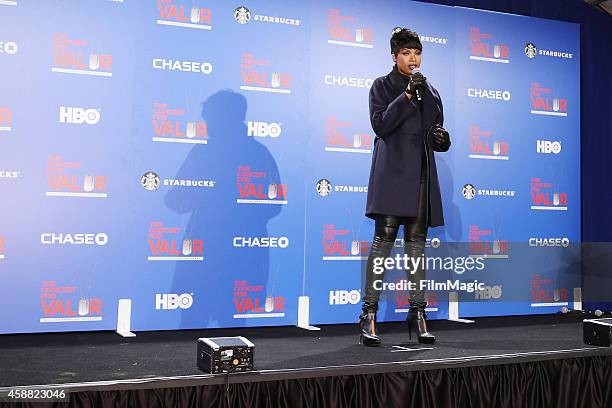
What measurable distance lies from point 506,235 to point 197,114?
221 cm

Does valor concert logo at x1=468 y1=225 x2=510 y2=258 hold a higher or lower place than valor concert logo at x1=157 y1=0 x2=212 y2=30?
lower

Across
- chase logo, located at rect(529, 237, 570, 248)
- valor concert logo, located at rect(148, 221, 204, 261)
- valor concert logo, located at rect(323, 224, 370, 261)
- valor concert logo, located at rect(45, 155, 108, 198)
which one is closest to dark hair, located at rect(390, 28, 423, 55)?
valor concert logo, located at rect(323, 224, 370, 261)

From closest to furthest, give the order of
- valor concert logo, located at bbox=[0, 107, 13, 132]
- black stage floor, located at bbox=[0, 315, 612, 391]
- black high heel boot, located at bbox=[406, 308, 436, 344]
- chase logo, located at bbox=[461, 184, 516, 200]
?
black stage floor, located at bbox=[0, 315, 612, 391] → black high heel boot, located at bbox=[406, 308, 436, 344] → valor concert logo, located at bbox=[0, 107, 13, 132] → chase logo, located at bbox=[461, 184, 516, 200]

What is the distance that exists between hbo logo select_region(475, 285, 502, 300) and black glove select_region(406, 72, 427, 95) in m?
1.94

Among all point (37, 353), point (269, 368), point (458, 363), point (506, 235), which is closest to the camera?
point (269, 368)

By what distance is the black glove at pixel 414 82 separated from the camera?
9.37 feet

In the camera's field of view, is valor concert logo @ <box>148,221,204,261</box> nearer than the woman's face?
No

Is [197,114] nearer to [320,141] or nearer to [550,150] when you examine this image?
[320,141]

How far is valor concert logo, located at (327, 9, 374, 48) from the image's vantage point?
4074mm

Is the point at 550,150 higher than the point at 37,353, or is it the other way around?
the point at 550,150

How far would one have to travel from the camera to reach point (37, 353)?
9.09 ft

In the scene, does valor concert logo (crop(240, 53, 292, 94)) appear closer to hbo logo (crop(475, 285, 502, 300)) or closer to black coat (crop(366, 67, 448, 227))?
black coat (crop(366, 67, 448, 227))

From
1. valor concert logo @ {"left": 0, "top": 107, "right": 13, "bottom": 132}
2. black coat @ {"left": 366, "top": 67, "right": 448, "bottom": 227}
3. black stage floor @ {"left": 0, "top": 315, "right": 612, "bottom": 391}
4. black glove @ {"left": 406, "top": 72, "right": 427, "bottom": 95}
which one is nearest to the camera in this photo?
black stage floor @ {"left": 0, "top": 315, "right": 612, "bottom": 391}

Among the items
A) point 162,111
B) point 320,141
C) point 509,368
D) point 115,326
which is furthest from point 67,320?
point 509,368
